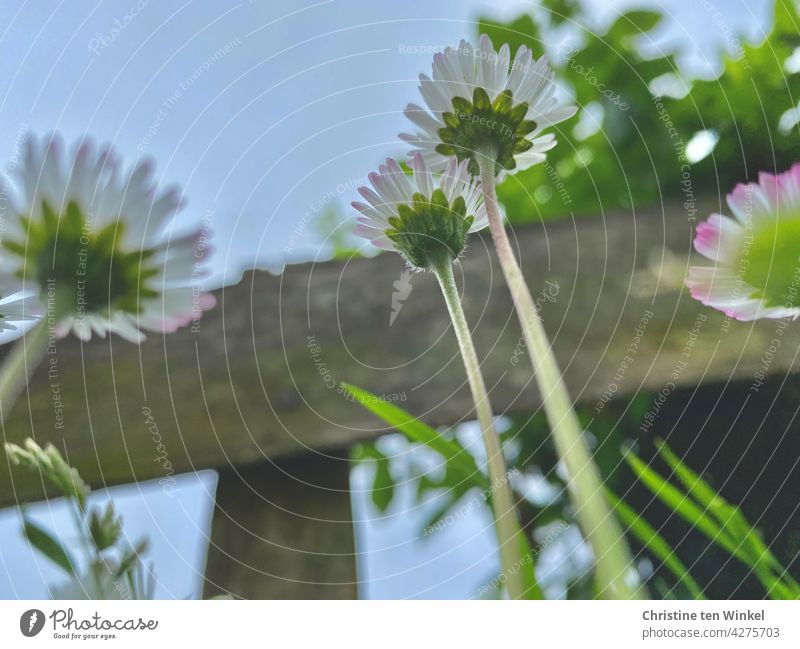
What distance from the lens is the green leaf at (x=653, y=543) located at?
0.65 ft

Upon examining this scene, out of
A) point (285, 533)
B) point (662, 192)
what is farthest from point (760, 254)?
point (285, 533)

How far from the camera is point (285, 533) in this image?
269 millimetres

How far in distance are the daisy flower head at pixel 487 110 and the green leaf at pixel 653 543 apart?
10cm

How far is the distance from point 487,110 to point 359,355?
129 mm

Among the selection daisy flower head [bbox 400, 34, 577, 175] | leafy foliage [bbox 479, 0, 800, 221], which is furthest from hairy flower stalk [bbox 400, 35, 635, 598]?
leafy foliage [bbox 479, 0, 800, 221]

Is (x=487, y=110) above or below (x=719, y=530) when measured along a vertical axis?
above

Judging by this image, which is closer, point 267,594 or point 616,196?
point 267,594

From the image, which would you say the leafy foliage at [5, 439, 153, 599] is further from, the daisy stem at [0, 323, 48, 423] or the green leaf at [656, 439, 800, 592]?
the green leaf at [656, 439, 800, 592]

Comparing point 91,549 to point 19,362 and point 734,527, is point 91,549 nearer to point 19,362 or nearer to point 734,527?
point 19,362

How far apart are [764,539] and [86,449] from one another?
0.25m

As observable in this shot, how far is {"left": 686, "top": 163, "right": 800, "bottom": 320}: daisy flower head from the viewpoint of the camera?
0.82 feet

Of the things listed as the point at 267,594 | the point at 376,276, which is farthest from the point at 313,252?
the point at 267,594

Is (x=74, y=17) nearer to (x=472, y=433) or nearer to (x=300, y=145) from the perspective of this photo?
(x=300, y=145)
